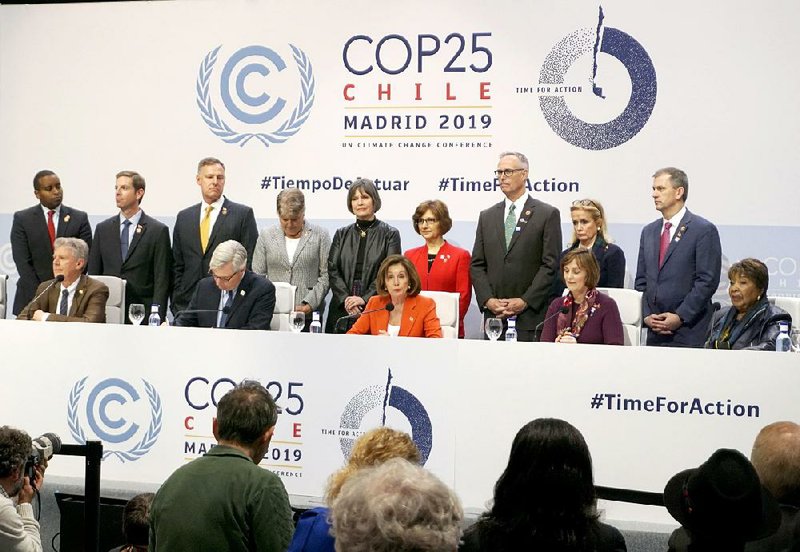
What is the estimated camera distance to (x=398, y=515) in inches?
64.8

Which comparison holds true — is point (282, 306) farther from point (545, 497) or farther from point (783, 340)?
point (545, 497)

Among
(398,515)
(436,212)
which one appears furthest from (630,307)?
(398,515)

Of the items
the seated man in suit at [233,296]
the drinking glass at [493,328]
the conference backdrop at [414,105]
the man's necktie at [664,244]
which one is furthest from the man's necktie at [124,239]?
the man's necktie at [664,244]

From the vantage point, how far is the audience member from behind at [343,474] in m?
2.25

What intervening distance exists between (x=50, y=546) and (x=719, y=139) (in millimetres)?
4567

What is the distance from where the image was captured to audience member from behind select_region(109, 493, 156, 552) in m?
3.25

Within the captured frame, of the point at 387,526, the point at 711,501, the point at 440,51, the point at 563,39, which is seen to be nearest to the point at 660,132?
the point at 563,39

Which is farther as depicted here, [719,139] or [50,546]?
[719,139]

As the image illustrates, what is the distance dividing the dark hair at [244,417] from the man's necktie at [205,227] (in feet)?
15.5

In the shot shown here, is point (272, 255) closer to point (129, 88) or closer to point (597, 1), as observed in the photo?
point (129, 88)

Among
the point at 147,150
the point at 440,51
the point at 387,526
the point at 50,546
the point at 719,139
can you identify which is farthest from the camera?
the point at 147,150

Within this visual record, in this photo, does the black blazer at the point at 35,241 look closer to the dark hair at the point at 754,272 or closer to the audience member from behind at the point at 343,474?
the dark hair at the point at 754,272

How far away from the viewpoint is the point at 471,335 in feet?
23.2

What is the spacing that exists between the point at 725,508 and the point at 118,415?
143 inches
